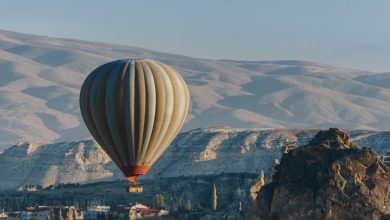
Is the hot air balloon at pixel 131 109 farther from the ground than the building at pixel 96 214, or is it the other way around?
the hot air balloon at pixel 131 109

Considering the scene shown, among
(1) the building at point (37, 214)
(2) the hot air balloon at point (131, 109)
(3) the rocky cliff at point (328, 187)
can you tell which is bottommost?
(1) the building at point (37, 214)

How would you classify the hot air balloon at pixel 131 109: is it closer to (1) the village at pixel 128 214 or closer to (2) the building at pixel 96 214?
(1) the village at pixel 128 214

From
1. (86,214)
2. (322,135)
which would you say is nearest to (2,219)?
(86,214)

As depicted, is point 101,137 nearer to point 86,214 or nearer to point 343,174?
point 343,174

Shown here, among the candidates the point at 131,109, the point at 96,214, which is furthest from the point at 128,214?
the point at 131,109

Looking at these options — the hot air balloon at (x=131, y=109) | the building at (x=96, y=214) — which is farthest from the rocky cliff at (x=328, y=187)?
the building at (x=96, y=214)

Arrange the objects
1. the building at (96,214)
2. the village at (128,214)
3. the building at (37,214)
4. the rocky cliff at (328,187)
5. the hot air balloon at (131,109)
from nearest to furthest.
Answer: the hot air balloon at (131,109) → the rocky cliff at (328,187) → the village at (128,214) → the building at (96,214) → the building at (37,214)

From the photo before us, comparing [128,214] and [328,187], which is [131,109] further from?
[128,214]
